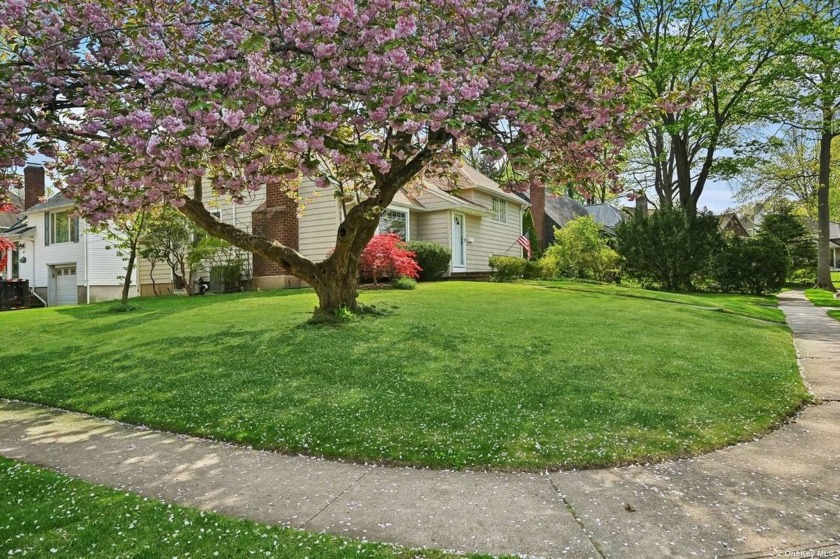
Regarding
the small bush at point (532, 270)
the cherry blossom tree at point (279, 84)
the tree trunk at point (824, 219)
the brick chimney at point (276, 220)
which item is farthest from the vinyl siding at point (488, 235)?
the cherry blossom tree at point (279, 84)

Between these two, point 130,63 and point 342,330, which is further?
point 342,330

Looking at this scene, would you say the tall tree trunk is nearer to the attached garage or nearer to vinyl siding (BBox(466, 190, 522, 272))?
vinyl siding (BBox(466, 190, 522, 272))

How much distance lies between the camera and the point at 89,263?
24125 mm

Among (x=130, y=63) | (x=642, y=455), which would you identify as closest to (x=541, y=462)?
(x=642, y=455)

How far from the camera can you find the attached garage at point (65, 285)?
24984mm

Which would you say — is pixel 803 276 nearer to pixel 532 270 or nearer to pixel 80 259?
pixel 532 270

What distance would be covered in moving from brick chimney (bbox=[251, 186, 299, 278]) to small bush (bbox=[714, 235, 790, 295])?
16661mm

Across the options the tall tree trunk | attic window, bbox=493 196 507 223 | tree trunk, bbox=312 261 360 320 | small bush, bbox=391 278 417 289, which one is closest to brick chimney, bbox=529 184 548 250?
attic window, bbox=493 196 507 223

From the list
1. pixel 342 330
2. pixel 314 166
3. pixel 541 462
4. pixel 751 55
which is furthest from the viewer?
pixel 751 55

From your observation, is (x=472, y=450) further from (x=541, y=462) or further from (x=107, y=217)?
(x=107, y=217)

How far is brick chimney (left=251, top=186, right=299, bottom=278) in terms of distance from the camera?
1788 centimetres

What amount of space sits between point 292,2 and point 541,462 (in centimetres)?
541

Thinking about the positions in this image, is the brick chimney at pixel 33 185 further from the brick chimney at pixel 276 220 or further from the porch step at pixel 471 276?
the porch step at pixel 471 276

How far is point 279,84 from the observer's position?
516cm
